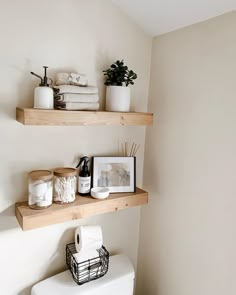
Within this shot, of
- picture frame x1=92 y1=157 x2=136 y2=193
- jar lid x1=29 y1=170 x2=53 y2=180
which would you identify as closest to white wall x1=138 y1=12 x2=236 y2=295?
picture frame x1=92 y1=157 x2=136 y2=193

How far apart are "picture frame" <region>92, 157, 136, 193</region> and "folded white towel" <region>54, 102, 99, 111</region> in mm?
298

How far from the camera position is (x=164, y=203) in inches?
56.5

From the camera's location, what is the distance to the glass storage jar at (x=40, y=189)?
3.65 ft

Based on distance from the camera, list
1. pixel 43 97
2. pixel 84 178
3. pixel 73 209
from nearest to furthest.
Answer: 1. pixel 43 97
2. pixel 73 209
3. pixel 84 178

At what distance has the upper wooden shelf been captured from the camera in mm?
1015

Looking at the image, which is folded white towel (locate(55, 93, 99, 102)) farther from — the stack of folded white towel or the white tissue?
the white tissue

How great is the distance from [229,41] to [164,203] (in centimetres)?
89

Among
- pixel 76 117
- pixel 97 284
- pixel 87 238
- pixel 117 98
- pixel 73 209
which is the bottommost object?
pixel 97 284

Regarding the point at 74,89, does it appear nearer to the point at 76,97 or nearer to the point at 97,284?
the point at 76,97

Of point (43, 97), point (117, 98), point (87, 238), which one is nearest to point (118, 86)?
point (117, 98)

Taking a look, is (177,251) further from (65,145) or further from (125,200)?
(65,145)

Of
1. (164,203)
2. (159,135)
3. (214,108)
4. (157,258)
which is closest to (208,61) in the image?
(214,108)

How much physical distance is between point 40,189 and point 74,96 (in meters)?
0.45

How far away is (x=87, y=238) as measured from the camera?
1.30m
